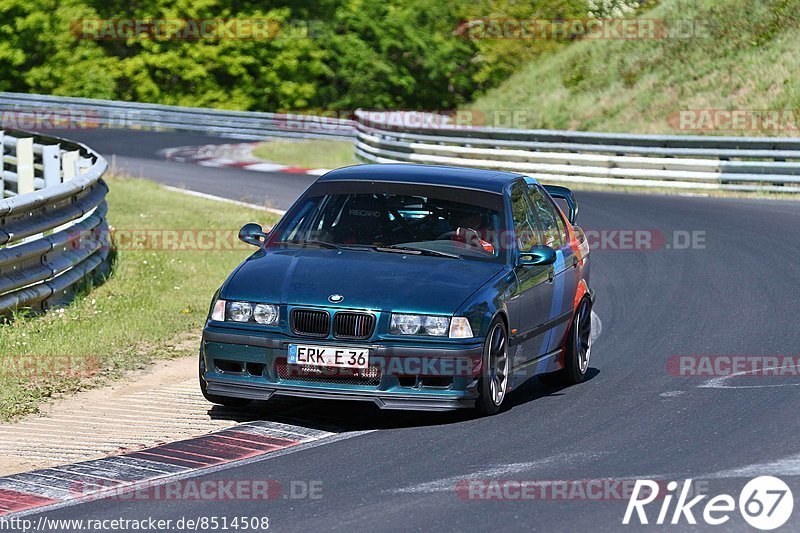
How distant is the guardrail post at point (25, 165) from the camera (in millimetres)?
18859

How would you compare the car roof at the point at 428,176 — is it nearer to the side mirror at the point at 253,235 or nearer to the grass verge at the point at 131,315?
the side mirror at the point at 253,235

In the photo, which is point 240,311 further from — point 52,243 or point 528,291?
point 52,243

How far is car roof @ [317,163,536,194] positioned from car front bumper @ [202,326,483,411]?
166 centimetres

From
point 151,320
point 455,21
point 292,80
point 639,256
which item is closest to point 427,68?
point 455,21

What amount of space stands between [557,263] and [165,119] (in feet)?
109

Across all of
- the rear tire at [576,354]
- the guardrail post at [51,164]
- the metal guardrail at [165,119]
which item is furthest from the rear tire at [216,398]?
the metal guardrail at [165,119]

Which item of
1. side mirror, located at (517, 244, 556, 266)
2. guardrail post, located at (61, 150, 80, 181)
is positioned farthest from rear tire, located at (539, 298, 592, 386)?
guardrail post, located at (61, 150, 80, 181)

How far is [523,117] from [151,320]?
98.7 feet

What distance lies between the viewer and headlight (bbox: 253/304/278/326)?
8.49 metres

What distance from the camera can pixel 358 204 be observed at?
9.65 m

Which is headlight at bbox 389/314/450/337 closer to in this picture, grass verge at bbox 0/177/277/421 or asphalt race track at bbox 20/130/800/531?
asphalt race track at bbox 20/130/800/531

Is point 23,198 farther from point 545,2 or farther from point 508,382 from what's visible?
point 545,2

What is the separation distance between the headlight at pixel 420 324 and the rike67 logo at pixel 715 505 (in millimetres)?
1858

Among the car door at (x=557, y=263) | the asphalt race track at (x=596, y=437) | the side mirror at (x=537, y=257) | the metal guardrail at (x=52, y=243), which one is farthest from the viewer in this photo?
the metal guardrail at (x=52, y=243)
